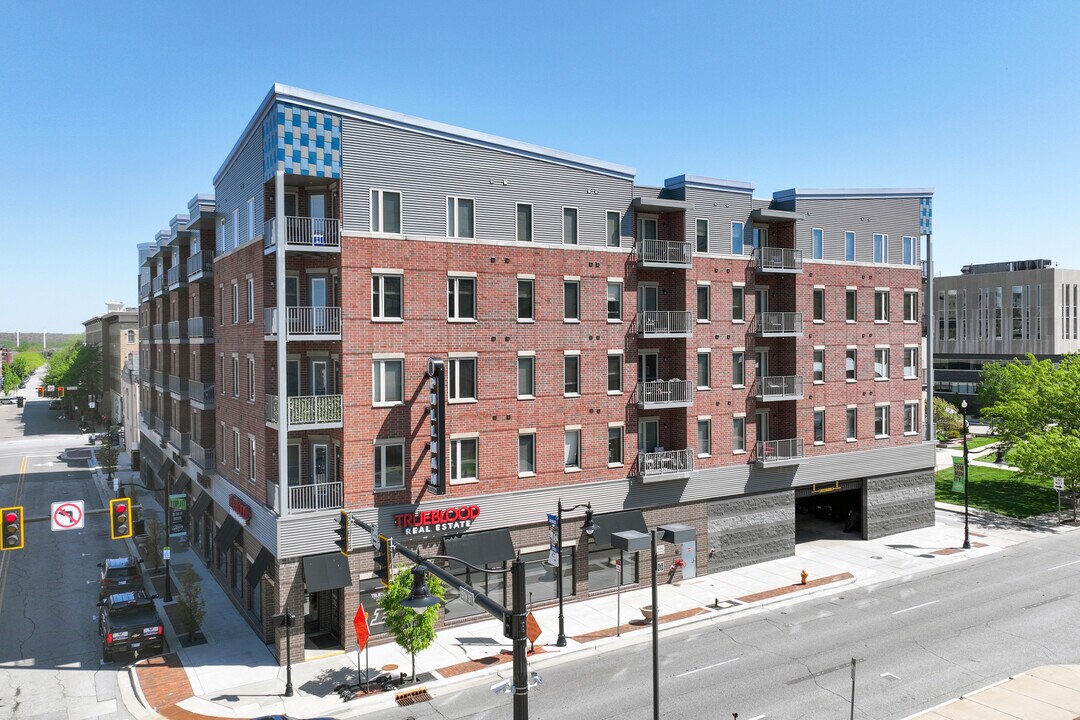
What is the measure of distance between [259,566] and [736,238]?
24597 millimetres

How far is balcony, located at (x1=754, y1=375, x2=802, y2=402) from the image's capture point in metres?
36.0

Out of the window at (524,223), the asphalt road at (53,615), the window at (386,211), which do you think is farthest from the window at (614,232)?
the asphalt road at (53,615)

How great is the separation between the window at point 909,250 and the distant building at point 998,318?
54484mm

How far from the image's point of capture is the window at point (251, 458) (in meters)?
29.0

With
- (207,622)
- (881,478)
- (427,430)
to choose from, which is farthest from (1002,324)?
(207,622)

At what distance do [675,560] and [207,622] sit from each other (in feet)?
63.0

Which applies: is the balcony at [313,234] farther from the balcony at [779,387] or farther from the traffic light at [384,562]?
the balcony at [779,387]

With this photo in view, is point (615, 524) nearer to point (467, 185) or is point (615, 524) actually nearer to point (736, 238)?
point (736, 238)

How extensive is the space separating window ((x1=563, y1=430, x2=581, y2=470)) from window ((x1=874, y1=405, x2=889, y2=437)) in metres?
18.7

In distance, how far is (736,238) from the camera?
35531 mm

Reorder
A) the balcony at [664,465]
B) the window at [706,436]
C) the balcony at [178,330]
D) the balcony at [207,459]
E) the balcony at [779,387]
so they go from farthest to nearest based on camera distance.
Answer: the balcony at [178,330] < the balcony at [779,387] < the balcony at [207,459] < the window at [706,436] < the balcony at [664,465]

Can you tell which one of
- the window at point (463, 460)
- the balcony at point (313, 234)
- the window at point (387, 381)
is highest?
the balcony at point (313, 234)

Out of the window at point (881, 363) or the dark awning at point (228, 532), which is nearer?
the dark awning at point (228, 532)

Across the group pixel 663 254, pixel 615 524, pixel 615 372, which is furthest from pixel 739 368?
pixel 615 524
